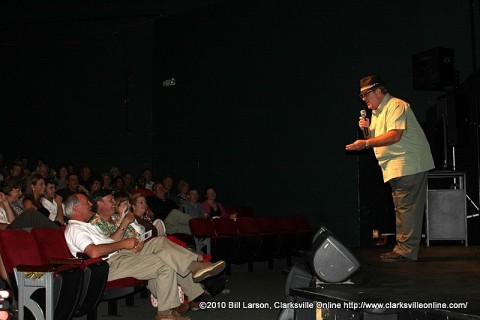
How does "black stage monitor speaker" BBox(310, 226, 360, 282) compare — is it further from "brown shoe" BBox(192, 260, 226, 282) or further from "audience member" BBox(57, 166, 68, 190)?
"audience member" BBox(57, 166, 68, 190)

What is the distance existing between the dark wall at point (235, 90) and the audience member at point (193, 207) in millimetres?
1442

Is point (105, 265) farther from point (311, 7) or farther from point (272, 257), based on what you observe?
point (311, 7)

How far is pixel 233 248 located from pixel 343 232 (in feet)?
5.69

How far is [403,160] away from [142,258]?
1.89 meters

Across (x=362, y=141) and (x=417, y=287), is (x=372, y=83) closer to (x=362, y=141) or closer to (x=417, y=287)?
(x=362, y=141)

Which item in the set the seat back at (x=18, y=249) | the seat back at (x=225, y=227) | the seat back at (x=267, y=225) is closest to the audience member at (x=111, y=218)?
the seat back at (x=18, y=249)

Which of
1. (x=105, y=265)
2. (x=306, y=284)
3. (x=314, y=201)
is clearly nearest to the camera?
(x=306, y=284)

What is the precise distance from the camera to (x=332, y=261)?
2994 millimetres

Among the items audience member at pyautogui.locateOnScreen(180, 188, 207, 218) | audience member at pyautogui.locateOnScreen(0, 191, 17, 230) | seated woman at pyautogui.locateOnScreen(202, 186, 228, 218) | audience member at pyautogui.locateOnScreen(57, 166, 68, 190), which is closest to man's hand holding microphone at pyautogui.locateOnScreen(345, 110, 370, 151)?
audience member at pyautogui.locateOnScreen(0, 191, 17, 230)

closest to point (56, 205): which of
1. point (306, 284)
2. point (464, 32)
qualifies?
point (306, 284)

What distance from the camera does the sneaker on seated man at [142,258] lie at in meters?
4.27

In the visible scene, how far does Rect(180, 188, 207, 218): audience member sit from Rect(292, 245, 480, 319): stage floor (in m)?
4.10

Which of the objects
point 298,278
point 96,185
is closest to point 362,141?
point 298,278

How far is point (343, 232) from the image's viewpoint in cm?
834
